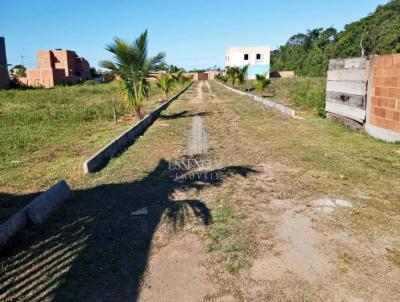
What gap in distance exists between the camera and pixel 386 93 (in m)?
7.30

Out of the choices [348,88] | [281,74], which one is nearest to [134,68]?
[348,88]

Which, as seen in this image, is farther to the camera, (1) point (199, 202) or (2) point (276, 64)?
(2) point (276, 64)

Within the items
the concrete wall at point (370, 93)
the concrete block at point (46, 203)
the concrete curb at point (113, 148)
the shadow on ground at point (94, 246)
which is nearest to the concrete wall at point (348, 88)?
the concrete wall at point (370, 93)

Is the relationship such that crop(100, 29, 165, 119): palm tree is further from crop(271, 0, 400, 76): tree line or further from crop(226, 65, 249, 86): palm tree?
crop(271, 0, 400, 76): tree line

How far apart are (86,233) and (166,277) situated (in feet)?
3.89

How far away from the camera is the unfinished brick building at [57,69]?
41.6 metres

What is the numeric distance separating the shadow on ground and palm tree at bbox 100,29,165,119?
7.06m

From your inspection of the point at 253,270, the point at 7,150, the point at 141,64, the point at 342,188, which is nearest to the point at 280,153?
the point at 342,188

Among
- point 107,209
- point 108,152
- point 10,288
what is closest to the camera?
point 10,288

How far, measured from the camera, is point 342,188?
15.0 ft

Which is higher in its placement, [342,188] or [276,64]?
[276,64]

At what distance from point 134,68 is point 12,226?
876cm

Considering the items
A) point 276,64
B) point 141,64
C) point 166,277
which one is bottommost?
point 166,277

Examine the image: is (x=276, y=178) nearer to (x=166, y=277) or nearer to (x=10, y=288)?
(x=166, y=277)
